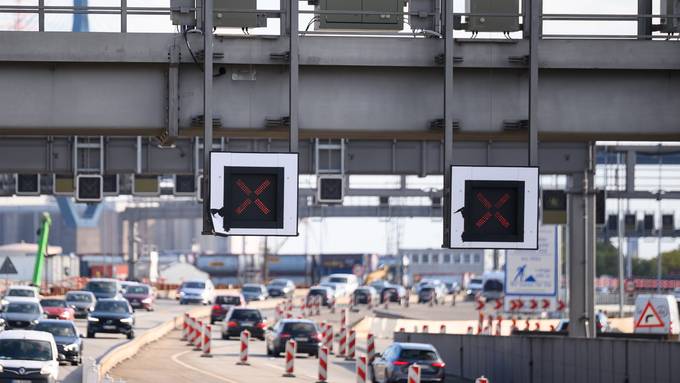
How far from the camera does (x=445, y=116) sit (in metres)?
20.6

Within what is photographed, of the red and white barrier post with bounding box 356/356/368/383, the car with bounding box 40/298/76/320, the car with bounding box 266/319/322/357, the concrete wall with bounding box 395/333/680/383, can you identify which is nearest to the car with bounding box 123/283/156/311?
the car with bounding box 40/298/76/320

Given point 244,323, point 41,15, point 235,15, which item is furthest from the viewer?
point 244,323

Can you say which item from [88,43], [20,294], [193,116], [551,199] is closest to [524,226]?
[193,116]

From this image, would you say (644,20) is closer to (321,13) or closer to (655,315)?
(321,13)

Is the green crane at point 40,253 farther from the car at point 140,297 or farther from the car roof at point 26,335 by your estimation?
the car roof at point 26,335

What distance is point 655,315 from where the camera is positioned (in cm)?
4497

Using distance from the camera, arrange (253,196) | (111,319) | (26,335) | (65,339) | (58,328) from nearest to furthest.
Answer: (253,196)
(26,335)
(65,339)
(58,328)
(111,319)

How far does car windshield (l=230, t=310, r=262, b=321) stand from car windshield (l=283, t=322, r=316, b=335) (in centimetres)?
904

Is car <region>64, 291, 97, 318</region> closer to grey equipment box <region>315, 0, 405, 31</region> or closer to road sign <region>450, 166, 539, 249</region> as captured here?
grey equipment box <region>315, 0, 405, 31</region>

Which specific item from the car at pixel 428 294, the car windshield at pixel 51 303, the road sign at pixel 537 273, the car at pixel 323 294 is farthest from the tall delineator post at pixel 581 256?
the car at pixel 428 294

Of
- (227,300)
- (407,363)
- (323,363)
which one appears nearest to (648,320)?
(323,363)

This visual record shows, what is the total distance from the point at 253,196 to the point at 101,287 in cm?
5849

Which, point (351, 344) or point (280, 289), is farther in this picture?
point (280, 289)

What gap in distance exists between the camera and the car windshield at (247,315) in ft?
201
